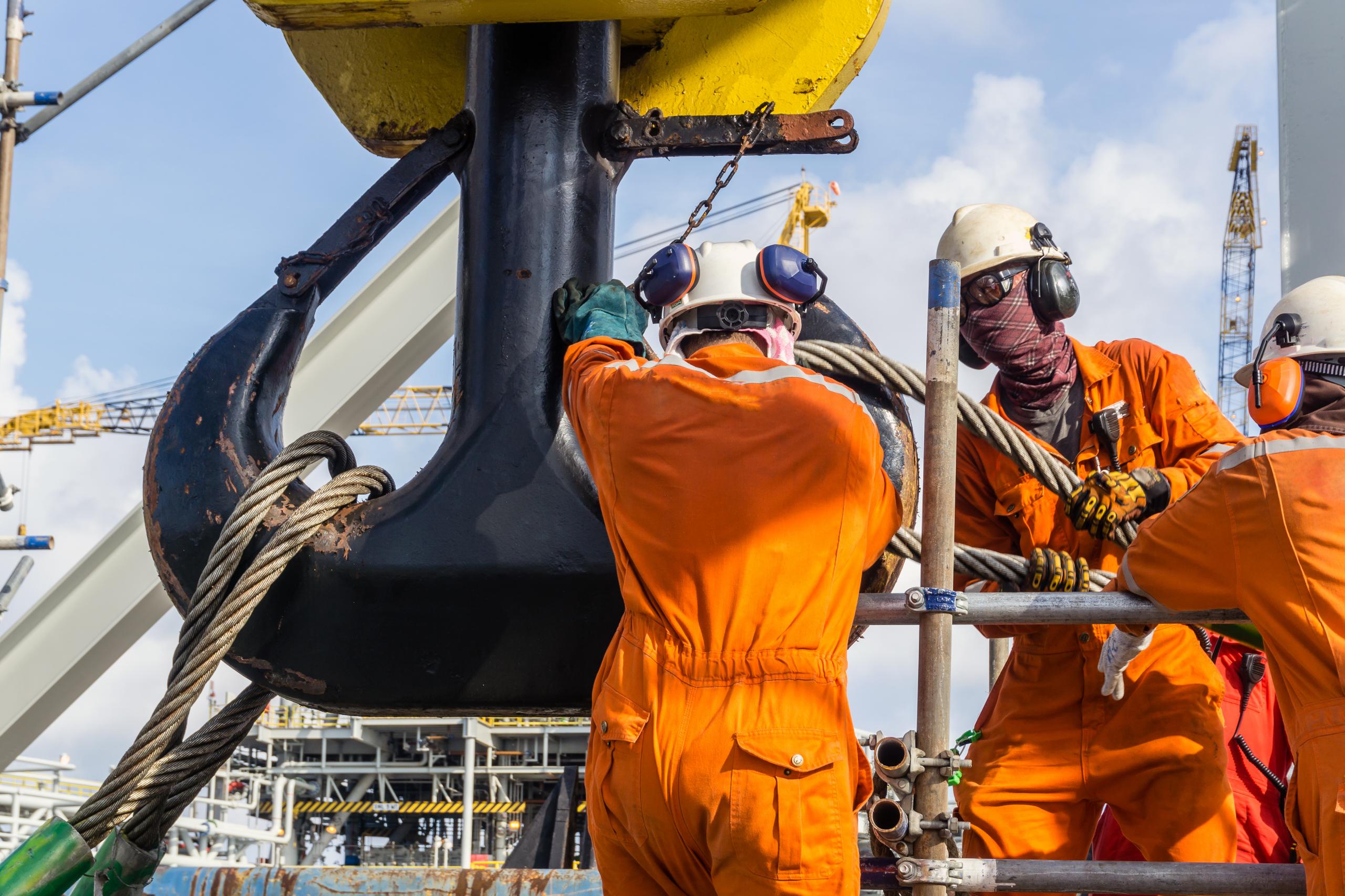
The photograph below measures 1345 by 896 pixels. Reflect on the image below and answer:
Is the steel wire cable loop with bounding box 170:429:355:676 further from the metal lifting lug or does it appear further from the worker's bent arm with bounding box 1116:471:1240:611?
the worker's bent arm with bounding box 1116:471:1240:611

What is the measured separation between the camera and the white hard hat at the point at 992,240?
3.12 metres

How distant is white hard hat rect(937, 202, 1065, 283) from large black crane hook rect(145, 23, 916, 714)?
69cm

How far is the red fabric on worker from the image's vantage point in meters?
3.54

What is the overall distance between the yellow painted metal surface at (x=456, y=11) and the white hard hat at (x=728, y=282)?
422 millimetres

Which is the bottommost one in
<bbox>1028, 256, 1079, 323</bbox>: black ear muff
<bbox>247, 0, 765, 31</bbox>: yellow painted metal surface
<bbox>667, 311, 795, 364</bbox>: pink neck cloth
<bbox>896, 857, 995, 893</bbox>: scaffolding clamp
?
<bbox>896, 857, 995, 893</bbox>: scaffolding clamp

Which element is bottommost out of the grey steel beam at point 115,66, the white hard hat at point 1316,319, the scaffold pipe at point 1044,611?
the scaffold pipe at point 1044,611

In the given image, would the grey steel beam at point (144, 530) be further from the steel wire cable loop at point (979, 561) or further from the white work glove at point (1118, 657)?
the white work glove at point (1118, 657)

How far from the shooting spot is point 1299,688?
2.21m

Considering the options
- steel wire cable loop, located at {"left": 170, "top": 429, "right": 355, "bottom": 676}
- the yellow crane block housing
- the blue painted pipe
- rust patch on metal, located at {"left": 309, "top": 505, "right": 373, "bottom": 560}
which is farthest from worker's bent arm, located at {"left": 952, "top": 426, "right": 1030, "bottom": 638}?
the blue painted pipe

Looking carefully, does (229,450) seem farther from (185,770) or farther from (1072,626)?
(1072,626)

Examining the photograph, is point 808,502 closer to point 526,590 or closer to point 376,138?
point 526,590

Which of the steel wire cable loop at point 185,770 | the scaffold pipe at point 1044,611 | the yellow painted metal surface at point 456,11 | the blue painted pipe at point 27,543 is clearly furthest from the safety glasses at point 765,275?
the blue painted pipe at point 27,543

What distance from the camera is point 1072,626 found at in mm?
3055

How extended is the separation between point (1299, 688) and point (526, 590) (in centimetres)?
131
